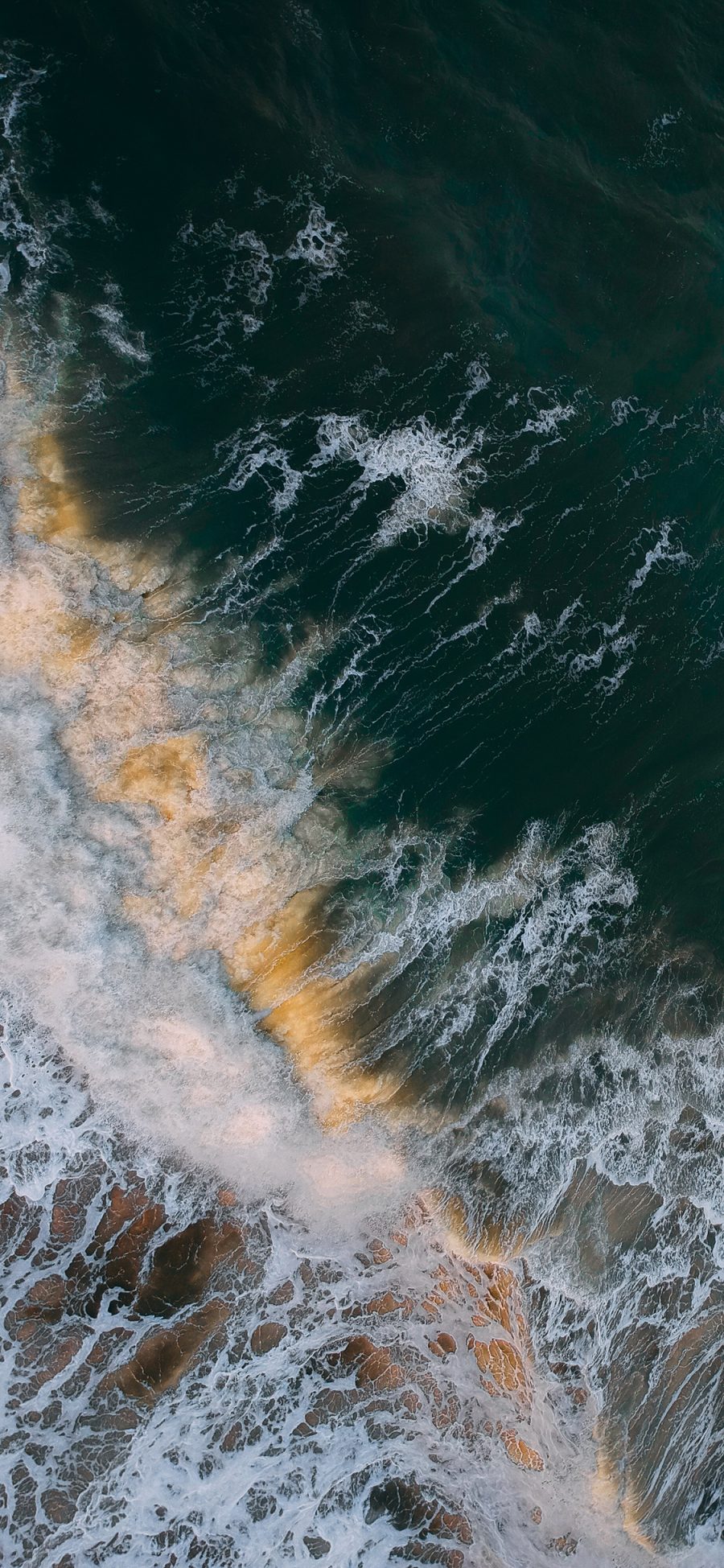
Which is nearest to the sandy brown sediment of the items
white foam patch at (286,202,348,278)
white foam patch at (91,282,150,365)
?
white foam patch at (91,282,150,365)

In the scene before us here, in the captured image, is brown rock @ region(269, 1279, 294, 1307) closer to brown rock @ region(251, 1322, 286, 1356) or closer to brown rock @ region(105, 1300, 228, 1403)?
brown rock @ region(251, 1322, 286, 1356)

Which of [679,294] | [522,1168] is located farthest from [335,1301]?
[679,294]

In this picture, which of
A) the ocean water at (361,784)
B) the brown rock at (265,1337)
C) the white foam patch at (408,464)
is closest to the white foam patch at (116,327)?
the ocean water at (361,784)

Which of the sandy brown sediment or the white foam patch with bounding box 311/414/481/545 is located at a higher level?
the white foam patch with bounding box 311/414/481/545

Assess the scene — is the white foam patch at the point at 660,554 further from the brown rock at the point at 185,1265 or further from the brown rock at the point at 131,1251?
the brown rock at the point at 131,1251

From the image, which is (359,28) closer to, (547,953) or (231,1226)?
(547,953)

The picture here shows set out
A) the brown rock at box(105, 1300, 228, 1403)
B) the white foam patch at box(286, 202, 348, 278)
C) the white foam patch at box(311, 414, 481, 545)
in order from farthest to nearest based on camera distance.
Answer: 1. the white foam patch at box(311, 414, 481, 545)
2. the white foam patch at box(286, 202, 348, 278)
3. the brown rock at box(105, 1300, 228, 1403)
